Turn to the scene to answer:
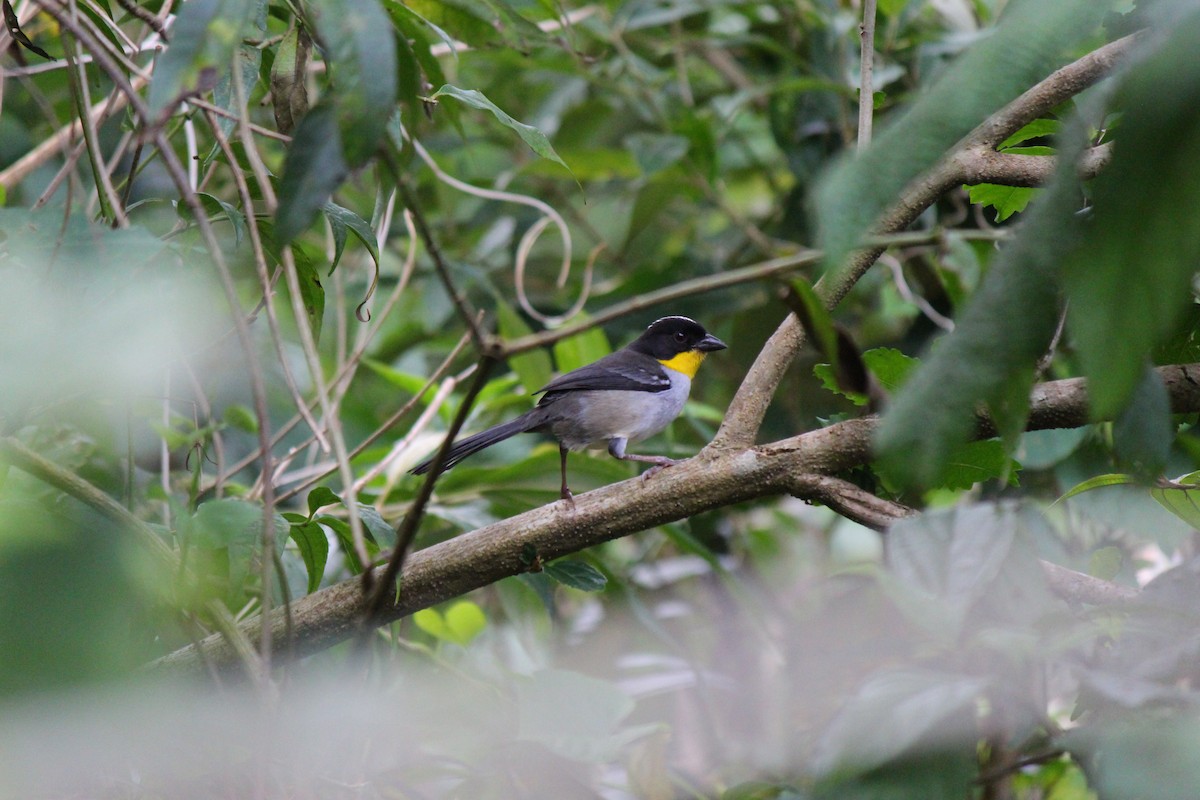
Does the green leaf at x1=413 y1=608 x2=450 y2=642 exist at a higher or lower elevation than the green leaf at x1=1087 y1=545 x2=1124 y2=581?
lower

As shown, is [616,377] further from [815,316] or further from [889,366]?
[815,316]

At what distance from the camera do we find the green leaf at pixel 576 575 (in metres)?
1.79

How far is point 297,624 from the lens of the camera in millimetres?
1710

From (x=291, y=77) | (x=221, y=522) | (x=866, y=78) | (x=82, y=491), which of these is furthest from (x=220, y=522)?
(x=866, y=78)

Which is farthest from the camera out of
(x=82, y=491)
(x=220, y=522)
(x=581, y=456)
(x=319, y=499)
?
(x=581, y=456)

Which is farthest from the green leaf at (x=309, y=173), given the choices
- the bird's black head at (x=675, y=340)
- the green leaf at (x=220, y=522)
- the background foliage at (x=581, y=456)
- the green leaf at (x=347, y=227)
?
the bird's black head at (x=675, y=340)

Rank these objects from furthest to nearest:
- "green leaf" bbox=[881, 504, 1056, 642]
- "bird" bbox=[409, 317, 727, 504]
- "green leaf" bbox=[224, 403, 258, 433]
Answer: "bird" bbox=[409, 317, 727, 504] → "green leaf" bbox=[224, 403, 258, 433] → "green leaf" bbox=[881, 504, 1056, 642]

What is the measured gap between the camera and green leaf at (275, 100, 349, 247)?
1.05 m

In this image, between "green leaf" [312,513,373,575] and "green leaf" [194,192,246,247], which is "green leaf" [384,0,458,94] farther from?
"green leaf" [312,513,373,575]

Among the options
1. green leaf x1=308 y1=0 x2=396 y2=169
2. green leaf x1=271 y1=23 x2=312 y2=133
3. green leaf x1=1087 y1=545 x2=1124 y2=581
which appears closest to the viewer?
green leaf x1=308 y1=0 x2=396 y2=169

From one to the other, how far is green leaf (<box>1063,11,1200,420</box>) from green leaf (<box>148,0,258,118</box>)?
88cm

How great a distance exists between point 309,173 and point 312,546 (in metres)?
0.88

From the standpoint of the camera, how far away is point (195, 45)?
1083 mm

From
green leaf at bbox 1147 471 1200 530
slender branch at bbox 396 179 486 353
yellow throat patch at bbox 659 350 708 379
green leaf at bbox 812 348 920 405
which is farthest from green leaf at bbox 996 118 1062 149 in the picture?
yellow throat patch at bbox 659 350 708 379
